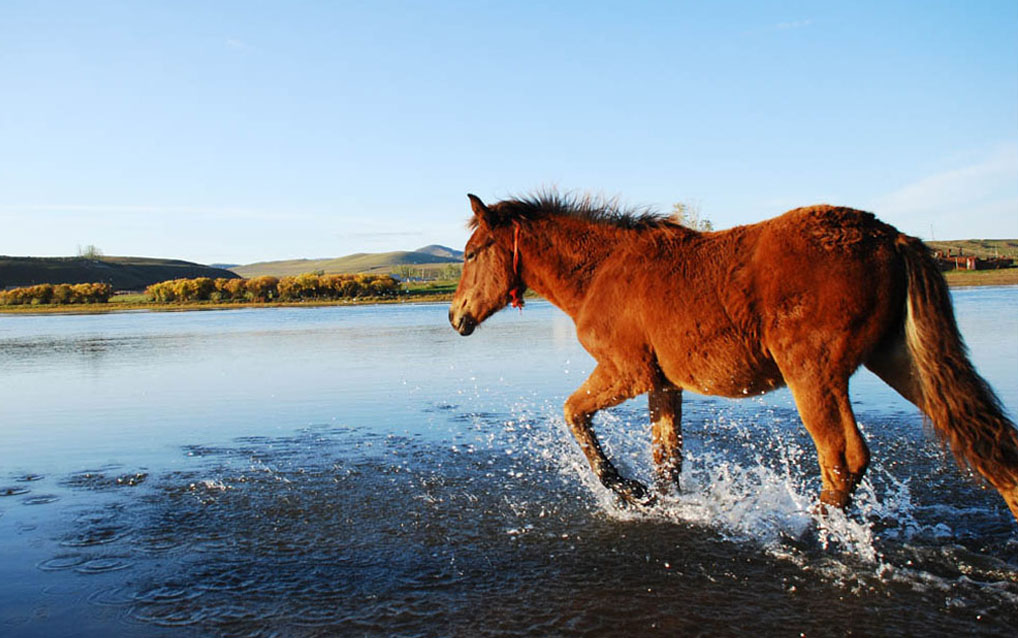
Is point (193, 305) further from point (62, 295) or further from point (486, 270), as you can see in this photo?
point (486, 270)

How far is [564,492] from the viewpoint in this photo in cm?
737

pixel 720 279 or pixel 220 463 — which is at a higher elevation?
pixel 720 279

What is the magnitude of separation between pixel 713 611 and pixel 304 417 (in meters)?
8.12

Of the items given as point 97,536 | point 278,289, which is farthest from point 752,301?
point 278,289

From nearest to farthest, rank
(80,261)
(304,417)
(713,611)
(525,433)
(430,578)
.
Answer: (713,611) → (430,578) → (525,433) → (304,417) → (80,261)

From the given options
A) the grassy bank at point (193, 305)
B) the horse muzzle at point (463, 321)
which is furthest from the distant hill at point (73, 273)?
the horse muzzle at point (463, 321)

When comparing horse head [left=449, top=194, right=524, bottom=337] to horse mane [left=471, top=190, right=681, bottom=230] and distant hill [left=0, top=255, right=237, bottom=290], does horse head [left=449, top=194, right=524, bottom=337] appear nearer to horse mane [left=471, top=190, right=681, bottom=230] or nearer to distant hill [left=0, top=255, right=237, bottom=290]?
horse mane [left=471, top=190, right=681, bottom=230]

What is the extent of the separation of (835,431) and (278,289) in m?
72.5

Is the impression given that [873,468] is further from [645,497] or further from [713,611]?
[713,611]

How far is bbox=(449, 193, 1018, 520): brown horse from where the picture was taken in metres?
4.99

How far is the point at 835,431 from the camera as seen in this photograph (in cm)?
521

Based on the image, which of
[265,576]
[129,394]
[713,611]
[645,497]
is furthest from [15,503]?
[129,394]

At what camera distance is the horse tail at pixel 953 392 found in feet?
16.0

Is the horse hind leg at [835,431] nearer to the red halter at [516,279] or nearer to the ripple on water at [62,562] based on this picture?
the red halter at [516,279]
